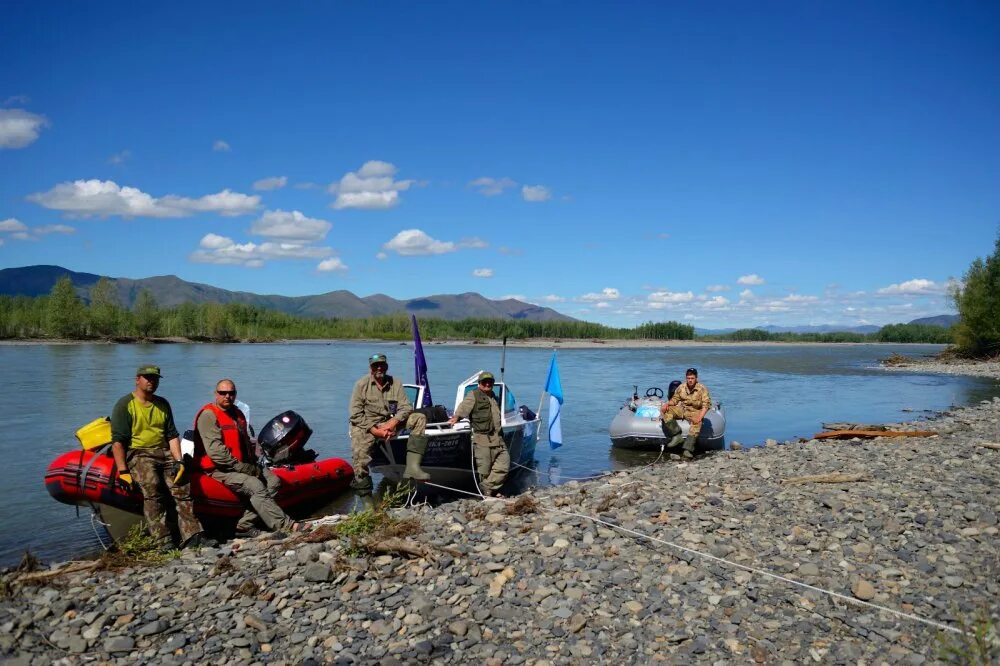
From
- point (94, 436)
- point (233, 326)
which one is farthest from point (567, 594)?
point (233, 326)

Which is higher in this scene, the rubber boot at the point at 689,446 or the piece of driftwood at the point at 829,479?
the piece of driftwood at the point at 829,479

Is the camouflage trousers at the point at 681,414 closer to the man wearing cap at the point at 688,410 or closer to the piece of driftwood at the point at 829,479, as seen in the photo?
the man wearing cap at the point at 688,410

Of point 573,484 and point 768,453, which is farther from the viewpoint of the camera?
point 768,453

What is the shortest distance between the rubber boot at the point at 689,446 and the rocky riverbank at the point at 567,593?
25.1 feet

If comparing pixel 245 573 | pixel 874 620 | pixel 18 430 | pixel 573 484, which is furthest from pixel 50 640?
pixel 18 430

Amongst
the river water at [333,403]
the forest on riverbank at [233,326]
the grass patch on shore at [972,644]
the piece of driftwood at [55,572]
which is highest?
the forest on riverbank at [233,326]

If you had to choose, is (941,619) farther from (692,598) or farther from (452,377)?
(452,377)

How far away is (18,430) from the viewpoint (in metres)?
20.6

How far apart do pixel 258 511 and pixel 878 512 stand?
8202 millimetres

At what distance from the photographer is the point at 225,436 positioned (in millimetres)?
9172

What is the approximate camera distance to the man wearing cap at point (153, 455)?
8.33 meters

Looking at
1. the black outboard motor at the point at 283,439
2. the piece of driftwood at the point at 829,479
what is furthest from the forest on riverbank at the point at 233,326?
the piece of driftwood at the point at 829,479

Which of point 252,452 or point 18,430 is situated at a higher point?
point 252,452

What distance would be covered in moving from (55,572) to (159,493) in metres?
1.71
